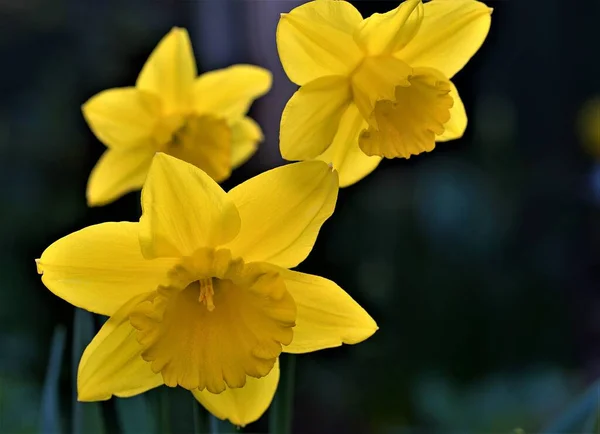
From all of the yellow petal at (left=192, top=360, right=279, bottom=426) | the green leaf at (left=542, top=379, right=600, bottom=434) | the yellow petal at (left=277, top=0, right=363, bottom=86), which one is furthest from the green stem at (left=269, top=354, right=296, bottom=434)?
the green leaf at (left=542, top=379, right=600, bottom=434)

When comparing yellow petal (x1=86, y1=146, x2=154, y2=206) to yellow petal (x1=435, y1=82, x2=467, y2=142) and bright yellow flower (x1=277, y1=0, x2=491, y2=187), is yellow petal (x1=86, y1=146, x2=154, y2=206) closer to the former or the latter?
bright yellow flower (x1=277, y1=0, x2=491, y2=187)

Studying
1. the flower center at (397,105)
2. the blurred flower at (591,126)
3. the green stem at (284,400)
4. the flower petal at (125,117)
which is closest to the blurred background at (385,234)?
the blurred flower at (591,126)

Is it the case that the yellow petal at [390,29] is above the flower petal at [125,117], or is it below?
above

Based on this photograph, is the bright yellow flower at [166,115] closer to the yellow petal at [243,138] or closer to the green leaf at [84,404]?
the yellow petal at [243,138]

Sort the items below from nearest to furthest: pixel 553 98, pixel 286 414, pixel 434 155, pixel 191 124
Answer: pixel 286 414, pixel 191 124, pixel 434 155, pixel 553 98

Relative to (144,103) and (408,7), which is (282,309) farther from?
(144,103)

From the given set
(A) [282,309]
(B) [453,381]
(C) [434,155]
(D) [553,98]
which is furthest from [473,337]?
(A) [282,309]

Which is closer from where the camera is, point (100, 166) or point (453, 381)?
point (100, 166)
